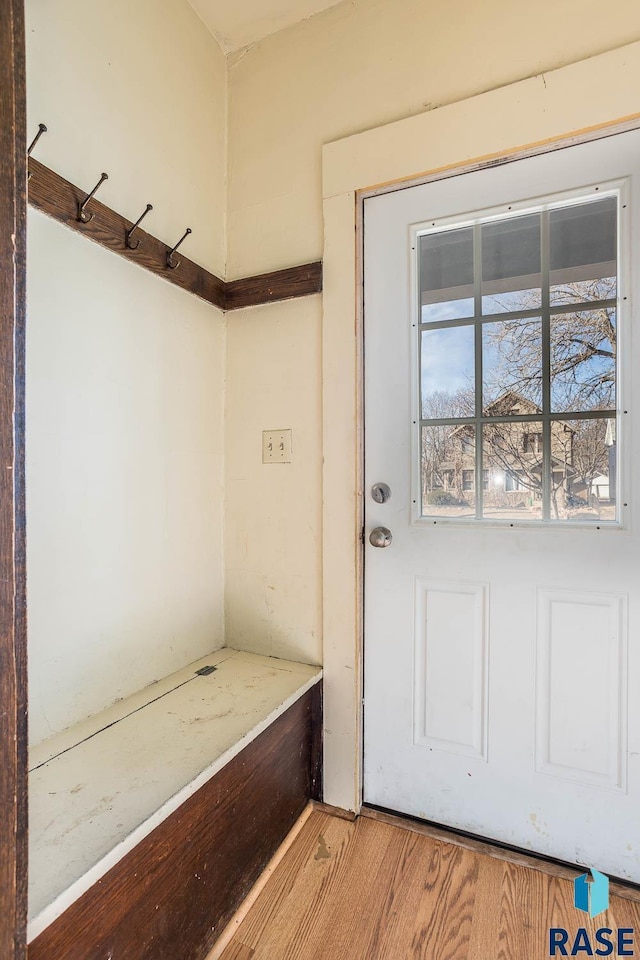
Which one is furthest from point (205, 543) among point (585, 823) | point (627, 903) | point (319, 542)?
point (627, 903)

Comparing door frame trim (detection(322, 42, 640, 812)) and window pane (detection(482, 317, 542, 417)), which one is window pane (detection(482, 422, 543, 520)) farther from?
door frame trim (detection(322, 42, 640, 812))

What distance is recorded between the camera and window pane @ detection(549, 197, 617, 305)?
3.94 feet

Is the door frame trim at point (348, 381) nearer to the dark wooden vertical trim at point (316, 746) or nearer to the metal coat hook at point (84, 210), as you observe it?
the dark wooden vertical trim at point (316, 746)

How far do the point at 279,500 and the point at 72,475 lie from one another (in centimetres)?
63

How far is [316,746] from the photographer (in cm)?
145

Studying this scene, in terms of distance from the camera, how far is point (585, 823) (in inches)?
47.6

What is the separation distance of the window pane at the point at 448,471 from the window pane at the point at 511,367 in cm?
10

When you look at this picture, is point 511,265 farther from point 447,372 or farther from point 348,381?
point 348,381

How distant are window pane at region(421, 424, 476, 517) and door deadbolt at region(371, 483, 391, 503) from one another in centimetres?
10

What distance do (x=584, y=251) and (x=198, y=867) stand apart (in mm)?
1682

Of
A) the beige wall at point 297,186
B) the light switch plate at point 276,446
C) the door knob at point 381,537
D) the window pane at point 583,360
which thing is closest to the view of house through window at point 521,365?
the window pane at point 583,360

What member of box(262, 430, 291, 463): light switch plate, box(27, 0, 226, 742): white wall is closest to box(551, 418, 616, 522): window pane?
box(262, 430, 291, 463): light switch plate

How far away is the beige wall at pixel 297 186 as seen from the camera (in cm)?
133

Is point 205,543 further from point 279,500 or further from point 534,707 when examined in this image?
point 534,707
